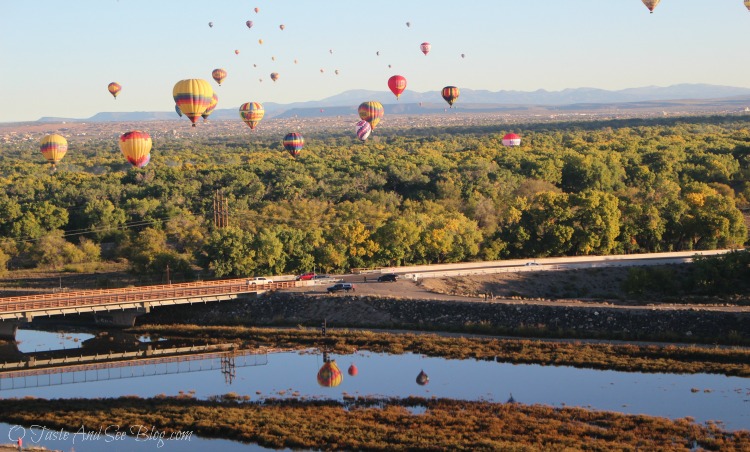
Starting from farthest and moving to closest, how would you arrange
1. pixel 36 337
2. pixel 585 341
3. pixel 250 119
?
pixel 250 119 → pixel 36 337 → pixel 585 341

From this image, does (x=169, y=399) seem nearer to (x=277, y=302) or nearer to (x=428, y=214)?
(x=277, y=302)

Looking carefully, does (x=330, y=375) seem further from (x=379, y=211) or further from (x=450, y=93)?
(x=450, y=93)

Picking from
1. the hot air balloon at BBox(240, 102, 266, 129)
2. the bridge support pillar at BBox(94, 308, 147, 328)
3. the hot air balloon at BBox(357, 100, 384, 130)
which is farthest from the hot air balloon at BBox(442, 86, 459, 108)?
the bridge support pillar at BBox(94, 308, 147, 328)

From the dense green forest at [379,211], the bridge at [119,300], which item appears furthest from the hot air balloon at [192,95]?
the bridge at [119,300]

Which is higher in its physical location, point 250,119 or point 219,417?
point 250,119

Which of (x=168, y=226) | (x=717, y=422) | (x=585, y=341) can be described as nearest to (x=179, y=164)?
(x=168, y=226)

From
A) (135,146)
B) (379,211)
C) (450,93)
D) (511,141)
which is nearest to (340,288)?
(379,211)
